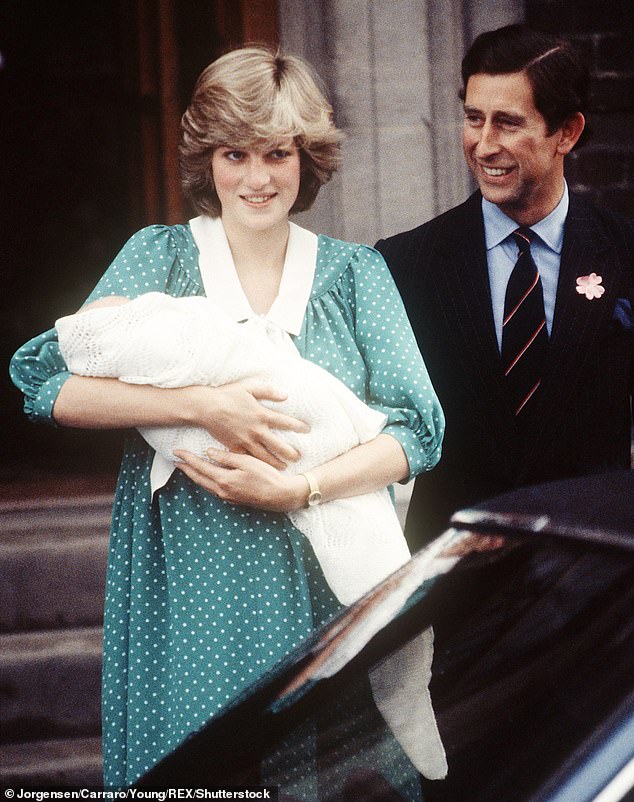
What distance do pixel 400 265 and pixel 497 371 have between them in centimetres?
36

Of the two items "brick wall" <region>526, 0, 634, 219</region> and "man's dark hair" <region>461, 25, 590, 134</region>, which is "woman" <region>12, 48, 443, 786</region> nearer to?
"man's dark hair" <region>461, 25, 590, 134</region>

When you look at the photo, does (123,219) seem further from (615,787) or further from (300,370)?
(615,787)

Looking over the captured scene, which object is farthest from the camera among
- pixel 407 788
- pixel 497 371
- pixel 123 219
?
pixel 123 219

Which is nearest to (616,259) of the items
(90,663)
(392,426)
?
(392,426)

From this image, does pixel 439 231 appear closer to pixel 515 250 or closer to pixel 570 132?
pixel 515 250

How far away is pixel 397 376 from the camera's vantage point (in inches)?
87.4

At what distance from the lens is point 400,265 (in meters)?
2.67

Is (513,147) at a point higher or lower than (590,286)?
higher

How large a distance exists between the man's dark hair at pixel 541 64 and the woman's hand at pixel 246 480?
113 centimetres

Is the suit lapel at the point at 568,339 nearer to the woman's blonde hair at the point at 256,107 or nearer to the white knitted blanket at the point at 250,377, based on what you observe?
the white knitted blanket at the point at 250,377

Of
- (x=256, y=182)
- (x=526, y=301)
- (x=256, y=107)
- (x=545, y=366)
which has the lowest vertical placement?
(x=545, y=366)

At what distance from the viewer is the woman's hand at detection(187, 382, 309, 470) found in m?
2.08

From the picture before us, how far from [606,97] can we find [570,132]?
4.17 ft

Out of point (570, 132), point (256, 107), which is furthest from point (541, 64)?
point (256, 107)
